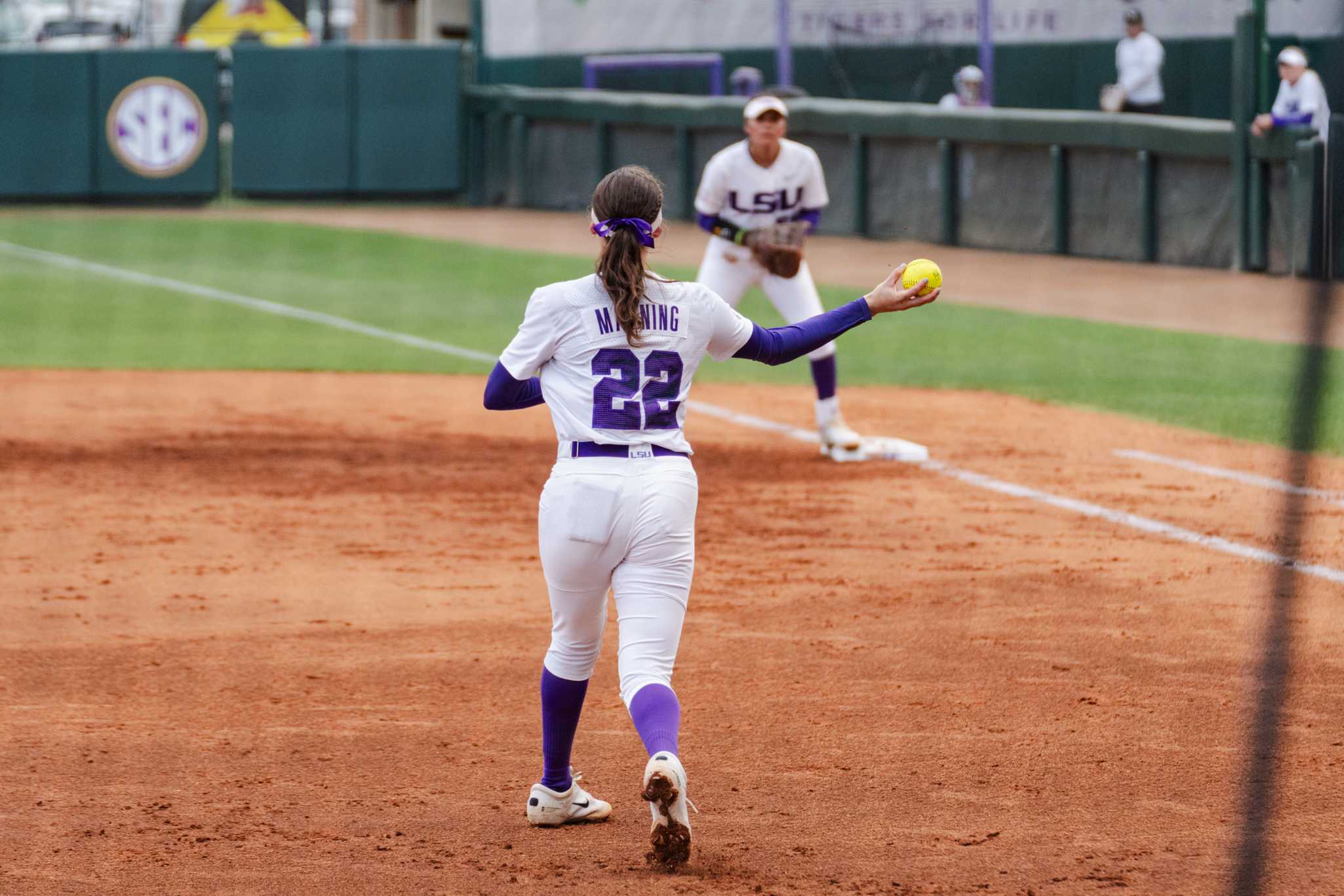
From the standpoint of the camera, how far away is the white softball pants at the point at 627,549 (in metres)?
4.58

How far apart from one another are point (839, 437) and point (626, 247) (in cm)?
590

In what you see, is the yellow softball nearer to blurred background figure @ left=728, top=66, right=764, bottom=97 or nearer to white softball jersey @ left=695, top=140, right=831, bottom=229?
white softball jersey @ left=695, top=140, right=831, bottom=229

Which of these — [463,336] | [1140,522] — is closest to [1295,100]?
[463,336]

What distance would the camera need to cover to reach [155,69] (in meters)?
26.7

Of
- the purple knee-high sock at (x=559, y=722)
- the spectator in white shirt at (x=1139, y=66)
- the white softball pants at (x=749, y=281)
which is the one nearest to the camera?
the purple knee-high sock at (x=559, y=722)

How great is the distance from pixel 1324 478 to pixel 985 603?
10.9 ft

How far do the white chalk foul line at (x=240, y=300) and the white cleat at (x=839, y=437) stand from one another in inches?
177

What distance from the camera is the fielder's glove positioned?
404 inches

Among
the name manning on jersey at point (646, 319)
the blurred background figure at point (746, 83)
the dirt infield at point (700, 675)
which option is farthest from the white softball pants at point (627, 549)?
the blurred background figure at point (746, 83)

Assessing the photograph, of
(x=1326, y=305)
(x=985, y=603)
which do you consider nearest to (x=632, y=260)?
(x=1326, y=305)

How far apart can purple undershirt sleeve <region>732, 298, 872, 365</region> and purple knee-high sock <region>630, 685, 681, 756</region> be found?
0.94 m

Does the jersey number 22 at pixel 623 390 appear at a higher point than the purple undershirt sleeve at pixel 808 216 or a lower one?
lower

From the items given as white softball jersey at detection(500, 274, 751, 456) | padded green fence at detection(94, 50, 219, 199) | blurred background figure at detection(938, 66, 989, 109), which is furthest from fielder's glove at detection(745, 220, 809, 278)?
padded green fence at detection(94, 50, 219, 199)

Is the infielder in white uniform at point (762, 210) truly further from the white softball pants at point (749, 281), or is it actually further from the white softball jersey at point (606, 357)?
the white softball jersey at point (606, 357)
